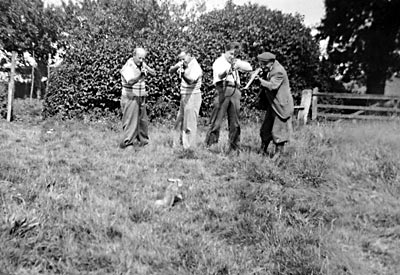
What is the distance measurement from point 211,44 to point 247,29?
1.18 metres

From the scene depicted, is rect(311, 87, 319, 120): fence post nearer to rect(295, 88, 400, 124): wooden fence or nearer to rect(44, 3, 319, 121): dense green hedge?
rect(295, 88, 400, 124): wooden fence

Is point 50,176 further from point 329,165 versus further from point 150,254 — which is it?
point 329,165

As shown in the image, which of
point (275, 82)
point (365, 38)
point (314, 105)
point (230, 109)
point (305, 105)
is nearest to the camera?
point (275, 82)

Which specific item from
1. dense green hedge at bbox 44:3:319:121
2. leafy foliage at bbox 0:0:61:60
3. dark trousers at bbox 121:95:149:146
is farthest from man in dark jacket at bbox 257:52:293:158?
leafy foliage at bbox 0:0:61:60

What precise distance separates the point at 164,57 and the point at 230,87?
479 centimetres

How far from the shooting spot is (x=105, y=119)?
10.5 meters

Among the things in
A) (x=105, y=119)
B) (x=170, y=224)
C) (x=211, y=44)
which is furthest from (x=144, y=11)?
(x=170, y=224)

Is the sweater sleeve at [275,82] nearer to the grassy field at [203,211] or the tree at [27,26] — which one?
the grassy field at [203,211]

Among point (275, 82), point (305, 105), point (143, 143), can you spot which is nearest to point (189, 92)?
point (143, 143)

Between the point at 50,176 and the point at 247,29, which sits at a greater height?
the point at 247,29

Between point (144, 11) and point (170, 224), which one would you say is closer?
point (170, 224)

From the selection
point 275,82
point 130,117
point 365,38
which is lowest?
point 130,117

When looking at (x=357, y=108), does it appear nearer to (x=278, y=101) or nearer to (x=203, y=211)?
(x=278, y=101)

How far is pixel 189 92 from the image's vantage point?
22.6 ft
